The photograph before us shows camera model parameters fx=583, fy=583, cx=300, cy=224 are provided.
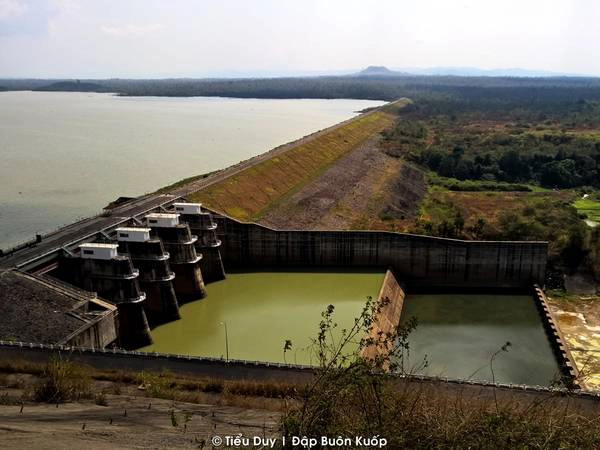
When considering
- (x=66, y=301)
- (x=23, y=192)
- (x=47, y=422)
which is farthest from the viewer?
(x=23, y=192)

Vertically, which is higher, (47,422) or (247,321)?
(47,422)

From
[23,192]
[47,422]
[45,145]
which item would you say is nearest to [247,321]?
[47,422]

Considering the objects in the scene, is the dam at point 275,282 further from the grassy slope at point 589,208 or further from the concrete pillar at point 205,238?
the grassy slope at point 589,208

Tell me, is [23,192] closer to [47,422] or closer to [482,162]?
[47,422]

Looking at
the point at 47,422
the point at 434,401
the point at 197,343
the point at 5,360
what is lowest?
the point at 197,343

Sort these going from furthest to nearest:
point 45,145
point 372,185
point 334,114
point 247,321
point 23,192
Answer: point 334,114
point 45,145
point 372,185
point 23,192
point 247,321

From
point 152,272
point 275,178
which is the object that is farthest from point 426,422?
point 275,178

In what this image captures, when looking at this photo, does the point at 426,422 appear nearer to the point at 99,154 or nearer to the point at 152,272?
the point at 152,272

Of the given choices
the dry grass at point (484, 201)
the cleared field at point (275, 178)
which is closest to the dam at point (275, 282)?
the cleared field at point (275, 178)
